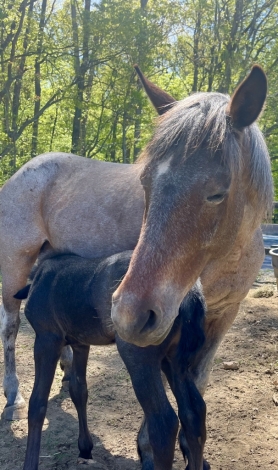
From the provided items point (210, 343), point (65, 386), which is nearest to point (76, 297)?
point (210, 343)

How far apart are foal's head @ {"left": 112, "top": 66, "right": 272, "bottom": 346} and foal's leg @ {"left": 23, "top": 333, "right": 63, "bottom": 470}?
1.22 m

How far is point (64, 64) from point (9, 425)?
1285 cm

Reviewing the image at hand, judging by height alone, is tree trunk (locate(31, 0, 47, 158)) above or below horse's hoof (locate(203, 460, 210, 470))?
above

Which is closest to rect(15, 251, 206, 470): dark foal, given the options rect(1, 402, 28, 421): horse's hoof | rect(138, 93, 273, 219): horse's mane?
rect(138, 93, 273, 219): horse's mane

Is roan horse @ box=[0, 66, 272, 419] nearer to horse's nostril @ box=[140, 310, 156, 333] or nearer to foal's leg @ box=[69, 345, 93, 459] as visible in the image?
horse's nostril @ box=[140, 310, 156, 333]

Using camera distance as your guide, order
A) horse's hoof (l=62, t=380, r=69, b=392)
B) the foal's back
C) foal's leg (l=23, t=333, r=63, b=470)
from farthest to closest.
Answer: horse's hoof (l=62, t=380, r=69, b=392), foal's leg (l=23, t=333, r=63, b=470), the foal's back

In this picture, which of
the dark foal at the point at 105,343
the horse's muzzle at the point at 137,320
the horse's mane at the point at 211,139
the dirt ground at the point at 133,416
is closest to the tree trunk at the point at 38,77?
the dirt ground at the point at 133,416

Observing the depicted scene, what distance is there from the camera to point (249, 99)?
2.19m

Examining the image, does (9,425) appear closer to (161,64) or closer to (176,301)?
(176,301)

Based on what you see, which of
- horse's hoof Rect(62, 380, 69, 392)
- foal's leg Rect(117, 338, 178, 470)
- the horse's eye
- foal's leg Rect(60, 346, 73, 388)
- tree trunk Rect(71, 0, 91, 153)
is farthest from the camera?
tree trunk Rect(71, 0, 91, 153)

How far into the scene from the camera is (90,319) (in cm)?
278

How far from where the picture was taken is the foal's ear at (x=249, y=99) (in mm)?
2129

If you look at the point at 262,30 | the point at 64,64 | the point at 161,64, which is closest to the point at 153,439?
the point at 64,64

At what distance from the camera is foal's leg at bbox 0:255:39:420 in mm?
4070
